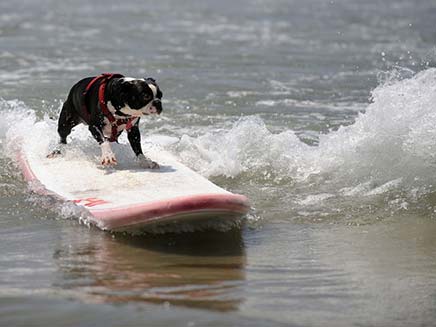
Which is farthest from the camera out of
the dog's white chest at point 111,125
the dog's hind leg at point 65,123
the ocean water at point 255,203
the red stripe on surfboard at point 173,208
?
the dog's hind leg at point 65,123

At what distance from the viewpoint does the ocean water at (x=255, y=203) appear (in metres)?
4.18

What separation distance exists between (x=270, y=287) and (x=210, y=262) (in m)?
0.58

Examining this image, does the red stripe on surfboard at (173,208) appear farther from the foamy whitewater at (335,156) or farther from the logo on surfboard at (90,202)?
the foamy whitewater at (335,156)

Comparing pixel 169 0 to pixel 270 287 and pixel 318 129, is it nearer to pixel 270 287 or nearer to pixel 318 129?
pixel 318 129

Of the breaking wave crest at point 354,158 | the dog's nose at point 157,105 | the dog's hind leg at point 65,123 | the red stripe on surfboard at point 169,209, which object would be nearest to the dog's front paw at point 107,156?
the dog's nose at point 157,105

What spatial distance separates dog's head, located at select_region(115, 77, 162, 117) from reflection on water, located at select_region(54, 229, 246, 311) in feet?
3.57

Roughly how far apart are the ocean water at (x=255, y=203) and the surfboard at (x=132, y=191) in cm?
13

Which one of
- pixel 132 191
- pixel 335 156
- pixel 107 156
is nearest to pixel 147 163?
pixel 107 156

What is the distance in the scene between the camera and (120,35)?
18.1m

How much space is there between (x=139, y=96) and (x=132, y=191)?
76 centimetres

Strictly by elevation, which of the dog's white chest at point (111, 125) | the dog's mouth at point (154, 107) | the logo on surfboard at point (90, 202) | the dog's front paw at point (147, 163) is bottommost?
the logo on surfboard at point (90, 202)

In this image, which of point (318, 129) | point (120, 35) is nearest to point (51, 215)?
point (318, 129)

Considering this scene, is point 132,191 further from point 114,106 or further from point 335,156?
point 335,156

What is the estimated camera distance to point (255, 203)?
6535 millimetres
